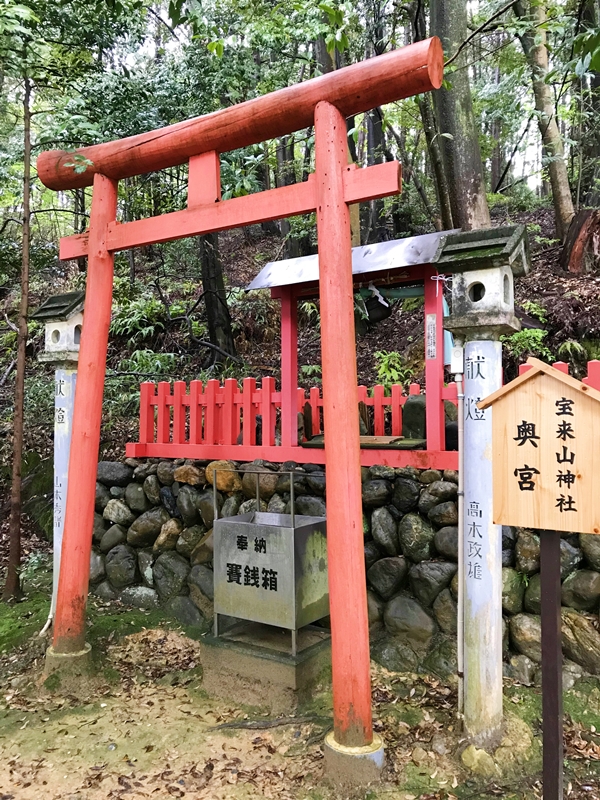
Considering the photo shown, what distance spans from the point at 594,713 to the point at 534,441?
2433 mm

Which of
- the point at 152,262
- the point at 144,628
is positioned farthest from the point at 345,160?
the point at 152,262

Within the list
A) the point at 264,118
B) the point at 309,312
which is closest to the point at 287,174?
the point at 309,312

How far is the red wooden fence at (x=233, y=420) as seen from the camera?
520 centimetres

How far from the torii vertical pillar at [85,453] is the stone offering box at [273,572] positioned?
3.73 ft

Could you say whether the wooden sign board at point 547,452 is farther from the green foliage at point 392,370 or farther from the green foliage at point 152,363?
the green foliage at point 152,363

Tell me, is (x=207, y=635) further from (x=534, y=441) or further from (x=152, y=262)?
(x=152, y=262)

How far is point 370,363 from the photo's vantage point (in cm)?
891

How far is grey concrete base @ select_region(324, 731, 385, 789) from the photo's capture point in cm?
332

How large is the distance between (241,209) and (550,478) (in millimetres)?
2856

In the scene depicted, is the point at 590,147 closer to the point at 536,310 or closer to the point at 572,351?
the point at 536,310

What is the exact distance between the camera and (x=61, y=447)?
207 inches

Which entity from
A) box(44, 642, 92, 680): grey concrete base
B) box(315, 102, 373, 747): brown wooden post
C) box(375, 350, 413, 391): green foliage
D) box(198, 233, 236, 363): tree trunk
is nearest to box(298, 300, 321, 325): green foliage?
box(198, 233, 236, 363): tree trunk

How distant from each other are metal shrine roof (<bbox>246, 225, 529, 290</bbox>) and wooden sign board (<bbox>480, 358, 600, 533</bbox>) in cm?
130

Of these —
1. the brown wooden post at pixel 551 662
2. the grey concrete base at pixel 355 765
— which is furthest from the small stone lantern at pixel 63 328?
the brown wooden post at pixel 551 662
